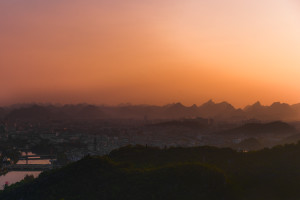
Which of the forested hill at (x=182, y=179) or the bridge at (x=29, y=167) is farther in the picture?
the bridge at (x=29, y=167)

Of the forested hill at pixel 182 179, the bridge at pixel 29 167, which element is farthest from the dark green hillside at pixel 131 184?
the bridge at pixel 29 167

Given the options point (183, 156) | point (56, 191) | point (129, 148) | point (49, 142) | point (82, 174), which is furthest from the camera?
point (49, 142)

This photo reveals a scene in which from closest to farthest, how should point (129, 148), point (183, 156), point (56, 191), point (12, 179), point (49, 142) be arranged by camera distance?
point (56, 191), point (183, 156), point (129, 148), point (12, 179), point (49, 142)

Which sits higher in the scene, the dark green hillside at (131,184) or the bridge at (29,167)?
the dark green hillside at (131,184)

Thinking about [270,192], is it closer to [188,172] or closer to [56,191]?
[188,172]

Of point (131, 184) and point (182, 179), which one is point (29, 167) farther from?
point (182, 179)

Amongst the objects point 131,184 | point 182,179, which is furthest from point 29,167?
point 182,179

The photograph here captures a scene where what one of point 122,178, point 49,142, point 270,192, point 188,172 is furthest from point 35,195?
point 49,142

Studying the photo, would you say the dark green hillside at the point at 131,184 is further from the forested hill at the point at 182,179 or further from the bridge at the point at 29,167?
the bridge at the point at 29,167
